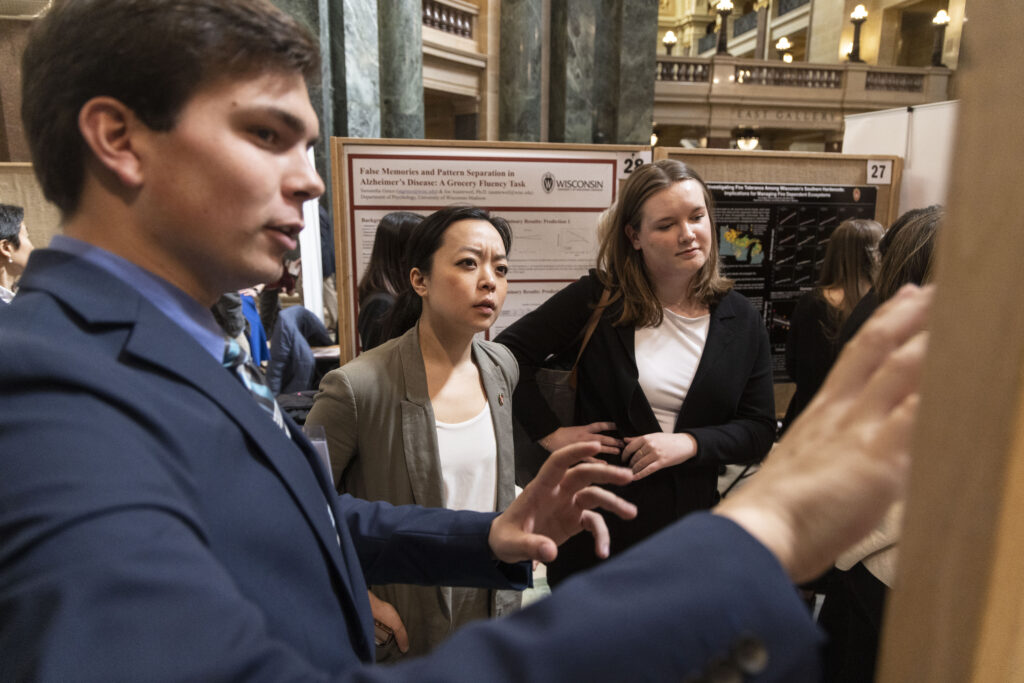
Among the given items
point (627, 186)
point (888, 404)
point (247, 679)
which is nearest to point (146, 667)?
point (247, 679)

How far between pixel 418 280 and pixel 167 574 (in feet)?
5.64

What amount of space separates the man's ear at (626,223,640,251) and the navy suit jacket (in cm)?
186

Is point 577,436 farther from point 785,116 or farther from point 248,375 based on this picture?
point 785,116

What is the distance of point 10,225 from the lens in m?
3.10

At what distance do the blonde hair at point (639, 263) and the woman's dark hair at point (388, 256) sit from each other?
108 centimetres

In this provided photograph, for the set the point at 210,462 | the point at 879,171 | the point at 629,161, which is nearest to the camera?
the point at 210,462

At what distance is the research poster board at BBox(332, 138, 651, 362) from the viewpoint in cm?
318

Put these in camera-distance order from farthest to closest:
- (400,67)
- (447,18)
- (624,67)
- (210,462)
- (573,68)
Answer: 1. (447,18)
2. (624,67)
3. (573,68)
4. (400,67)
5. (210,462)

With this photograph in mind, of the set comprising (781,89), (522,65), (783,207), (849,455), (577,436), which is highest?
(781,89)

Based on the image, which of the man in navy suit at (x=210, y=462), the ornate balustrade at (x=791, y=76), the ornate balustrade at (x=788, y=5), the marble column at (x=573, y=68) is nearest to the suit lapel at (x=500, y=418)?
the man in navy suit at (x=210, y=462)

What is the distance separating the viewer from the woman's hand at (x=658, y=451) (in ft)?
6.49

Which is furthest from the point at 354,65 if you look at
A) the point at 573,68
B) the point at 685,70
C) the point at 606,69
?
the point at 685,70

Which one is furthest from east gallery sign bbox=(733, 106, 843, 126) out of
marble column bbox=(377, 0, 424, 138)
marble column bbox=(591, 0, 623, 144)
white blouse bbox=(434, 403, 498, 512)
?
white blouse bbox=(434, 403, 498, 512)

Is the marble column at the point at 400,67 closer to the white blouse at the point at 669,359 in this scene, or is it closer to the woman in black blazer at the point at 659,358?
the woman in black blazer at the point at 659,358
